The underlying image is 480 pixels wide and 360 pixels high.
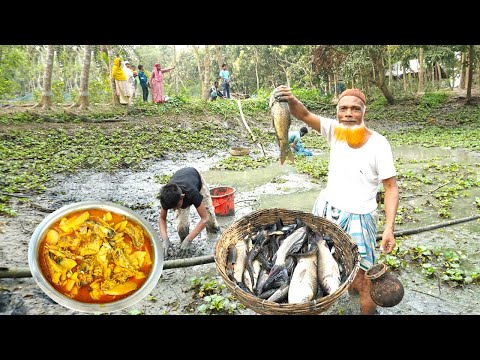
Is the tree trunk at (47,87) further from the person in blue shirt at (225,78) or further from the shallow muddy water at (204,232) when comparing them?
the person in blue shirt at (225,78)

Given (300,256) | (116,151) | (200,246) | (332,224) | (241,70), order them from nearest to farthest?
(300,256) < (332,224) < (200,246) < (116,151) < (241,70)

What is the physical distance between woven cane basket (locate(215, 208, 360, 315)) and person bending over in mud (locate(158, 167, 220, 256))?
3.31 ft

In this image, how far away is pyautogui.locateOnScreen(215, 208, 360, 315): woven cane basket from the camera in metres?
2.27

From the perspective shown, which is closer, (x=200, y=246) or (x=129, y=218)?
(x=129, y=218)

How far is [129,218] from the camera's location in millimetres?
2930

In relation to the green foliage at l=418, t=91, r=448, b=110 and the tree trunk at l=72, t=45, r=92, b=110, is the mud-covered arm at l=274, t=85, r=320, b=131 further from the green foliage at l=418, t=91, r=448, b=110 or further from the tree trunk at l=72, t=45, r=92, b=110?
the green foliage at l=418, t=91, r=448, b=110

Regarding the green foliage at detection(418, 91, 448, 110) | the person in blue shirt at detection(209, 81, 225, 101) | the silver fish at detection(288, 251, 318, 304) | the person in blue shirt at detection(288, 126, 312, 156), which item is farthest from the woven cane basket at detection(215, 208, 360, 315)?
the green foliage at detection(418, 91, 448, 110)

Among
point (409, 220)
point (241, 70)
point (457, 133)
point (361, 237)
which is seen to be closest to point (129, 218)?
point (361, 237)

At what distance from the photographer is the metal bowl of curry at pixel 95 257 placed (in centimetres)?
263

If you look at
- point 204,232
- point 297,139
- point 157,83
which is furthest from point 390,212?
point 157,83

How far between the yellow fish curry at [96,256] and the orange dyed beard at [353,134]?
6.44ft

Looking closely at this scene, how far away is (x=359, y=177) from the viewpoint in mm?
3008

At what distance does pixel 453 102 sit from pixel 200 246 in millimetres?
17917

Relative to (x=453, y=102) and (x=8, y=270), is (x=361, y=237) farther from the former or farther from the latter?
(x=453, y=102)
